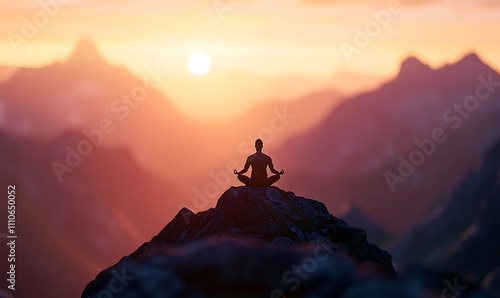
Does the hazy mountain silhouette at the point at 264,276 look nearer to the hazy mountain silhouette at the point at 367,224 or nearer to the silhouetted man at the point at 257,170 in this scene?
the silhouetted man at the point at 257,170

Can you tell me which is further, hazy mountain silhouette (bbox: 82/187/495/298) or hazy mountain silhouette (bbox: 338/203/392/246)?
hazy mountain silhouette (bbox: 338/203/392/246)

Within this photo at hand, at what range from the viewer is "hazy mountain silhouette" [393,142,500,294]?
391 ft

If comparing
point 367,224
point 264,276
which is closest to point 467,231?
point 367,224

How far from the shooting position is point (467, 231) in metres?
135

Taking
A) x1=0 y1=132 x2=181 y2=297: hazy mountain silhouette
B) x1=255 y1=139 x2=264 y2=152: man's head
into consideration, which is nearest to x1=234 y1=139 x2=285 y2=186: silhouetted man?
x1=255 y1=139 x2=264 y2=152: man's head

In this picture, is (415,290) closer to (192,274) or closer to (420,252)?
(192,274)

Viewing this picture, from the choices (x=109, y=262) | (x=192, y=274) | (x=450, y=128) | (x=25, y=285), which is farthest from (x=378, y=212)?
(x=192, y=274)

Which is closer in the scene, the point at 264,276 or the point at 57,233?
the point at 264,276

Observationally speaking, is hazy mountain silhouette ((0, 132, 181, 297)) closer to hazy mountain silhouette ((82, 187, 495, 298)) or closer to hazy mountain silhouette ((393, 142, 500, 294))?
hazy mountain silhouette ((393, 142, 500, 294))

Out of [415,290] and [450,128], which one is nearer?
[415,290]

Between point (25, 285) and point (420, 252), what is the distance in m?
66.5

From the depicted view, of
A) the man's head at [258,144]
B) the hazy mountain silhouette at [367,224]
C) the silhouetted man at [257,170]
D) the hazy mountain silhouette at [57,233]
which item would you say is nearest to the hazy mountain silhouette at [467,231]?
the hazy mountain silhouette at [367,224]

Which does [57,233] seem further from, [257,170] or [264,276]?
[264,276]

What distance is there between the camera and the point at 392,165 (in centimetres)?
19212
